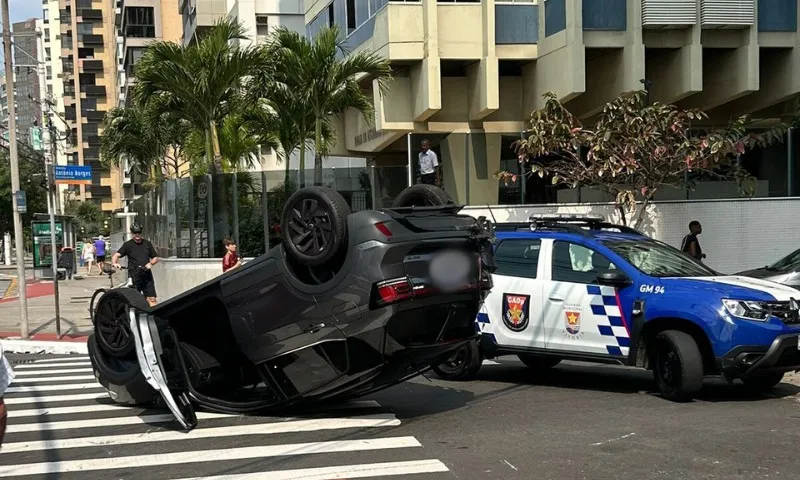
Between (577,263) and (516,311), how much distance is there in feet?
2.83

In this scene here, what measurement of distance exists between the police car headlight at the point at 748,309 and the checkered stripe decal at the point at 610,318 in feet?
3.50

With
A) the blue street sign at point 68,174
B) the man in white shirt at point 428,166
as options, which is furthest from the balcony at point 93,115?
the man in white shirt at point 428,166

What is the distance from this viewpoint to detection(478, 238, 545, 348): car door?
8695mm

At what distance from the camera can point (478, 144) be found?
17875 millimetres

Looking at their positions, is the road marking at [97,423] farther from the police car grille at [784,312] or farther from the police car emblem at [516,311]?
the police car grille at [784,312]

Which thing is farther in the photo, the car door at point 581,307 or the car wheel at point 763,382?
the car wheel at point 763,382

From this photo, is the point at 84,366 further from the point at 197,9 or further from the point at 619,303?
the point at 197,9

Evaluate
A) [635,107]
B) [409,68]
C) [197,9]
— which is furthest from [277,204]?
[197,9]

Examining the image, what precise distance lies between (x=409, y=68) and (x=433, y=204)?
15089mm

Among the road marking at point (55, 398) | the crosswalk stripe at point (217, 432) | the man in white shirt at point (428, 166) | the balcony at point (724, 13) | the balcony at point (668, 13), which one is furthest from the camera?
the balcony at point (724, 13)

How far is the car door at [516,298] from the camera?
8.70 metres

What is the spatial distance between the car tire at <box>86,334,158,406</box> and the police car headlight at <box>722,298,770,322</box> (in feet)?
18.1

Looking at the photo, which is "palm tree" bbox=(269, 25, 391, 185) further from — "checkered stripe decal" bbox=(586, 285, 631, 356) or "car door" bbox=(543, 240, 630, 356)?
"checkered stripe decal" bbox=(586, 285, 631, 356)

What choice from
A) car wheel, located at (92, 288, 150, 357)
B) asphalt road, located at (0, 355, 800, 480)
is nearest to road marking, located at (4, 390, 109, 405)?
asphalt road, located at (0, 355, 800, 480)
